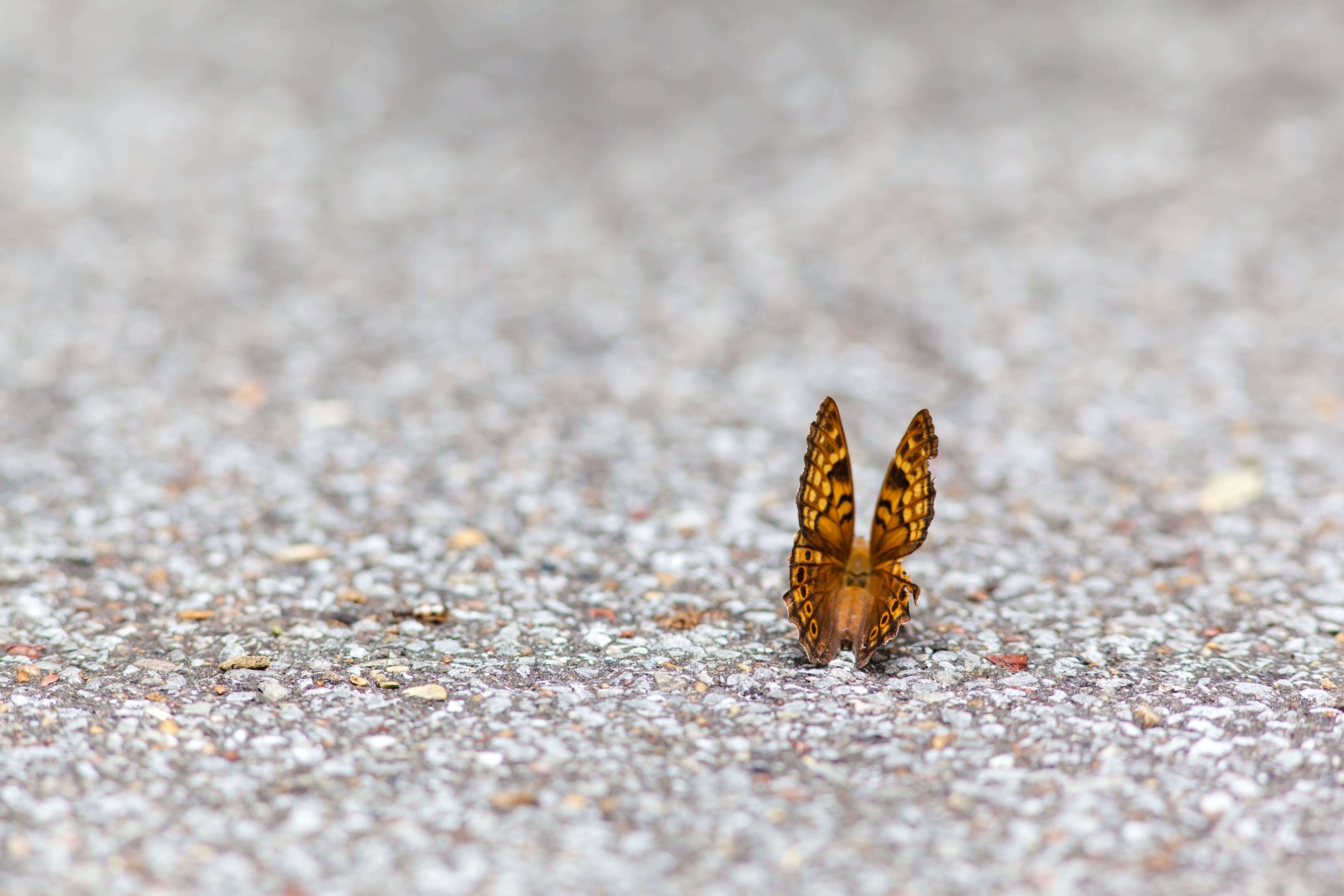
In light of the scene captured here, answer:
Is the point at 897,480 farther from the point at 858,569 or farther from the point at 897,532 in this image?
the point at 858,569

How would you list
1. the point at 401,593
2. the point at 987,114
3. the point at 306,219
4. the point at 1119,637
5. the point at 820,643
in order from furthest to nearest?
the point at 987,114, the point at 306,219, the point at 401,593, the point at 1119,637, the point at 820,643

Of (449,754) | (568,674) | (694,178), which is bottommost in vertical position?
(449,754)

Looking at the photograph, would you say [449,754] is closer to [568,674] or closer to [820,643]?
[568,674]

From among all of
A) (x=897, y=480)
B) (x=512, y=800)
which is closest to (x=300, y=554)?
(x=512, y=800)

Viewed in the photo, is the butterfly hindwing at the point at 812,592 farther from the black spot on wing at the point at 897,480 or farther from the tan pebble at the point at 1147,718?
the tan pebble at the point at 1147,718

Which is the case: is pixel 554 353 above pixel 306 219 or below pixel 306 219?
below

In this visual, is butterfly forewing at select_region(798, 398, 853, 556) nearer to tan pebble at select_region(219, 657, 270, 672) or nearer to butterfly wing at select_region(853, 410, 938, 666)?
butterfly wing at select_region(853, 410, 938, 666)

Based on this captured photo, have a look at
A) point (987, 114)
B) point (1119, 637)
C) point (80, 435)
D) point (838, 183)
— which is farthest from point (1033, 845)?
point (987, 114)
